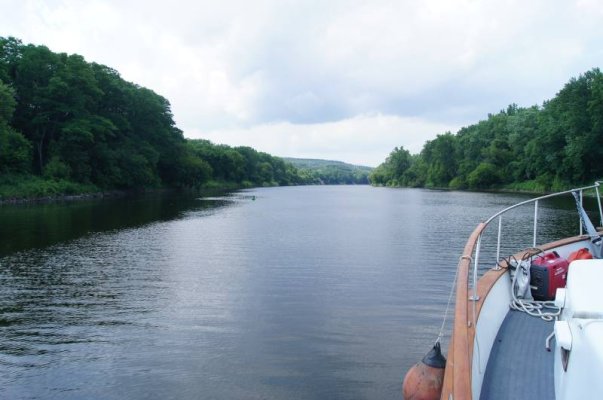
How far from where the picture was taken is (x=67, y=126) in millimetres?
59531

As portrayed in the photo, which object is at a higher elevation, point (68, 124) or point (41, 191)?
point (68, 124)

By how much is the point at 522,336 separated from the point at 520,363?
752 mm

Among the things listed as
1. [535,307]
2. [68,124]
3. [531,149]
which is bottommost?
[535,307]

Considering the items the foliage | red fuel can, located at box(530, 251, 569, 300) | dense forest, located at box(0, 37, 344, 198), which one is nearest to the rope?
red fuel can, located at box(530, 251, 569, 300)

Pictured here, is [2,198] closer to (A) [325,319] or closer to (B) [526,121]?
(A) [325,319]

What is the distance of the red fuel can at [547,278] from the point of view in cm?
700

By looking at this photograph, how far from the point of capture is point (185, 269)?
16.5 m

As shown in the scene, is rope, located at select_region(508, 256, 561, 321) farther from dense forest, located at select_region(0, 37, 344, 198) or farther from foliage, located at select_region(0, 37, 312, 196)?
foliage, located at select_region(0, 37, 312, 196)

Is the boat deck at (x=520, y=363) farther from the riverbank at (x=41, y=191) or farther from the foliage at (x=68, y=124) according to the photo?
the foliage at (x=68, y=124)

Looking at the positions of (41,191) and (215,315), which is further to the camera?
(41,191)

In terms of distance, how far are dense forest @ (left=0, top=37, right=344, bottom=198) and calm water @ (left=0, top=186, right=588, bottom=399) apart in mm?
32722

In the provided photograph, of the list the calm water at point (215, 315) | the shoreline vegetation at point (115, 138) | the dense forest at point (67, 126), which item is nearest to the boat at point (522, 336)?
the calm water at point (215, 315)

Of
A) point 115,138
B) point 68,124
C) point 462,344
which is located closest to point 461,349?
point 462,344

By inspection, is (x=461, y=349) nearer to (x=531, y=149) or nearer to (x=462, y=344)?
(x=462, y=344)
